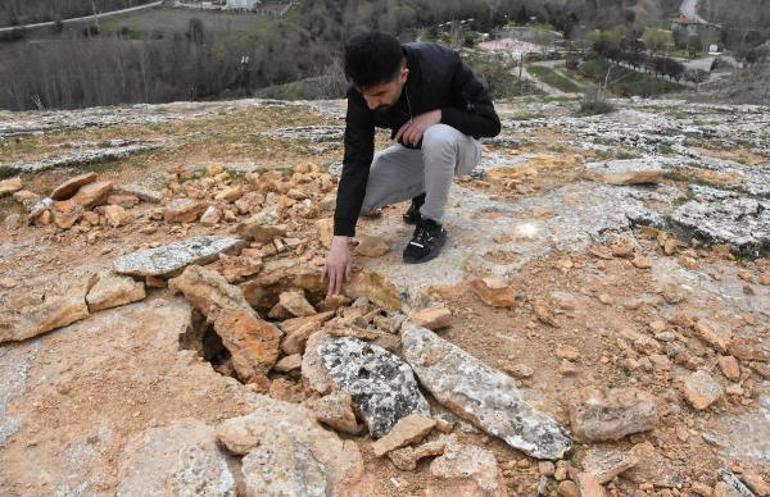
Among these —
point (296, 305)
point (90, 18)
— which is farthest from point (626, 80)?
point (90, 18)

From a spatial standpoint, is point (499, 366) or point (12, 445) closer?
point (12, 445)

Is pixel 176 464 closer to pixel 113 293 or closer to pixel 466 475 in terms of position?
pixel 466 475

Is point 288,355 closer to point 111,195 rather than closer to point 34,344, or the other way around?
point 34,344

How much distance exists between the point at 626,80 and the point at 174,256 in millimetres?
40812

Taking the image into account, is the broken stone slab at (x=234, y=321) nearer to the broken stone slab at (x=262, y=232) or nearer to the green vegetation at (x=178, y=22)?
the broken stone slab at (x=262, y=232)

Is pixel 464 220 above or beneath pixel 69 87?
above

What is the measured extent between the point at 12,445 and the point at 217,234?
1828 millimetres

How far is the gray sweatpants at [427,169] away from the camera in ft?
10.4

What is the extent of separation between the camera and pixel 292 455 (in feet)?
6.88

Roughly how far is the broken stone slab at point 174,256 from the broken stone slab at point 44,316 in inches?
11.6

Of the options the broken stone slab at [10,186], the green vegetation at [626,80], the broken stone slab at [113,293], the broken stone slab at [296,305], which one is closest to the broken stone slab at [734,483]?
the broken stone slab at [296,305]

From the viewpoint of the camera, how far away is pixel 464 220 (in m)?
3.98

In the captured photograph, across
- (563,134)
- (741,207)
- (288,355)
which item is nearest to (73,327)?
(288,355)

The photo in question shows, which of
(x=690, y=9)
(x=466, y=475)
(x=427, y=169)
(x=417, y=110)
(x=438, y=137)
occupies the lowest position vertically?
(x=690, y=9)
